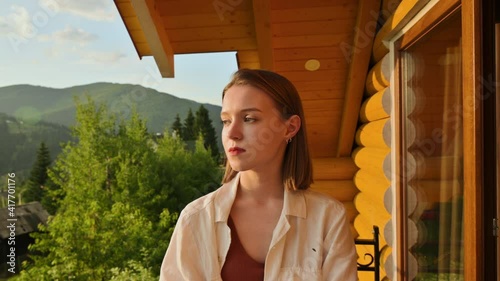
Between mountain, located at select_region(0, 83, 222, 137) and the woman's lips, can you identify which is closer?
the woman's lips

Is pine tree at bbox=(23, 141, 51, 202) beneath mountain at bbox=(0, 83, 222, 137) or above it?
beneath

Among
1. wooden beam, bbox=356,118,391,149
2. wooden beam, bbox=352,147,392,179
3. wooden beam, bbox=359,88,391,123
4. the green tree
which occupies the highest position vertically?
wooden beam, bbox=359,88,391,123

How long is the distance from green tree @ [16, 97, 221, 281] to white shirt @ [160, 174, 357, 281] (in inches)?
389

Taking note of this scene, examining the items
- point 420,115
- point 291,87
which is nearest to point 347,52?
point 420,115

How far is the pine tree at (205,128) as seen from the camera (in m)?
32.0

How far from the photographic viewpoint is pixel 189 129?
32812 mm

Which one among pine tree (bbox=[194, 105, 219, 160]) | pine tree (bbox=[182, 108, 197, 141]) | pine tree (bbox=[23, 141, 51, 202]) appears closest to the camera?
pine tree (bbox=[23, 141, 51, 202])

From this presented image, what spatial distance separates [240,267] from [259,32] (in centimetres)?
215

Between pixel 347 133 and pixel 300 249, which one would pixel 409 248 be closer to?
pixel 300 249

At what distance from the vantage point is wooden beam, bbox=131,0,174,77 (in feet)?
8.94

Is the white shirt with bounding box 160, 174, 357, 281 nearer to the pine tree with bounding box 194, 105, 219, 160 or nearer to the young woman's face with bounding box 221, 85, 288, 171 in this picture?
the young woman's face with bounding box 221, 85, 288, 171

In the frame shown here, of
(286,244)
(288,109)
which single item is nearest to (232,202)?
(286,244)

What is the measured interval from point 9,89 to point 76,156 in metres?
10.0

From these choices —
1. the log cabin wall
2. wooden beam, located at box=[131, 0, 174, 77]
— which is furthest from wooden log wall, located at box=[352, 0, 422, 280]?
wooden beam, located at box=[131, 0, 174, 77]
